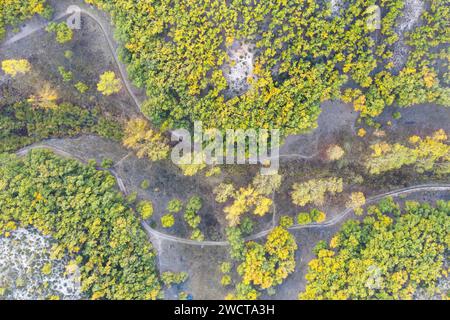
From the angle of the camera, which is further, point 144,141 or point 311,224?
point 144,141

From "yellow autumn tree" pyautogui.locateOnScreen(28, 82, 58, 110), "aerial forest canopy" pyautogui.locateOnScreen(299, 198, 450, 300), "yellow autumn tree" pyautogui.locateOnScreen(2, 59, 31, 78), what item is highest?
"yellow autumn tree" pyautogui.locateOnScreen(2, 59, 31, 78)

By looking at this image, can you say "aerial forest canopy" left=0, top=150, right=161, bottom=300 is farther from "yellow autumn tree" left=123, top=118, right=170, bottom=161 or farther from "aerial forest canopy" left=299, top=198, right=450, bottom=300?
"aerial forest canopy" left=299, top=198, right=450, bottom=300

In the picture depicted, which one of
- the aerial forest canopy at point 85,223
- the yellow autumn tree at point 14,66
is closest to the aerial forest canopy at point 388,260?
the aerial forest canopy at point 85,223

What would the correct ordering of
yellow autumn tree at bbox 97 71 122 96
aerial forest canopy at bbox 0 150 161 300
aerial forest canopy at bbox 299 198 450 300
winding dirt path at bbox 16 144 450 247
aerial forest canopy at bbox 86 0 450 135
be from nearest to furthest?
1. aerial forest canopy at bbox 86 0 450 135
2. aerial forest canopy at bbox 299 198 450 300
3. aerial forest canopy at bbox 0 150 161 300
4. yellow autumn tree at bbox 97 71 122 96
5. winding dirt path at bbox 16 144 450 247

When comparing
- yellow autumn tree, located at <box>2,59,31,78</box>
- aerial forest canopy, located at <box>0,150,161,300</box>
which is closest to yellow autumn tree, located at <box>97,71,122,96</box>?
yellow autumn tree, located at <box>2,59,31,78</box>

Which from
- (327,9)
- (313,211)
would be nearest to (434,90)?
(327,9)

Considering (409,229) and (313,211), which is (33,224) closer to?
(313,211)

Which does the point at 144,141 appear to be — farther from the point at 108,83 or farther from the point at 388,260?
the point at 388,260

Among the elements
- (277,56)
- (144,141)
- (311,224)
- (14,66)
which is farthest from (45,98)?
(311,224)

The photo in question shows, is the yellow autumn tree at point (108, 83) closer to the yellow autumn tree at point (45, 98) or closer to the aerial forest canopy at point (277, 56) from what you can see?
the aerial forest canopy at point (277, 56)
